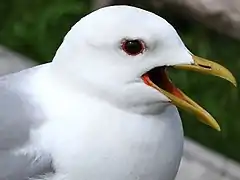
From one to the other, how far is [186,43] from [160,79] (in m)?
1.55

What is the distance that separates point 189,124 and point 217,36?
1.56 feet

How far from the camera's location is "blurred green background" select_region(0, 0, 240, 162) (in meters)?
2.61

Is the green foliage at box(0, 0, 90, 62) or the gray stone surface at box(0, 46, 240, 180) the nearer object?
the gray stone surface at box(0, 46, 240, 180)

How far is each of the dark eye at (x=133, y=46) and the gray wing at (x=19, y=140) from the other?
19 cm

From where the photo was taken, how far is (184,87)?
8.93 feet

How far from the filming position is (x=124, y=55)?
1.31 m

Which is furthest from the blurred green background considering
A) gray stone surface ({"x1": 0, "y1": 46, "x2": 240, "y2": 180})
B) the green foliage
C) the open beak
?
the open beak

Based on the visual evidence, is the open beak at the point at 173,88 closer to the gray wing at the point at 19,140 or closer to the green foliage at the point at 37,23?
the gray wing at the point at 19,140

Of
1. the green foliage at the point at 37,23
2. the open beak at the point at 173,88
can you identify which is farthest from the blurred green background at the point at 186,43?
the open beak at the point at 173,88

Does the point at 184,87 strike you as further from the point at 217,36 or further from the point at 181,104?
the point at 181,104

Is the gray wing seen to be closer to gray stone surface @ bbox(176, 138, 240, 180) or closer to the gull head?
the gull head

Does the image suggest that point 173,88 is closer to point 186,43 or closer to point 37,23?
point 186,43

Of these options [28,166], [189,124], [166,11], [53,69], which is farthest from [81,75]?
[166,11]

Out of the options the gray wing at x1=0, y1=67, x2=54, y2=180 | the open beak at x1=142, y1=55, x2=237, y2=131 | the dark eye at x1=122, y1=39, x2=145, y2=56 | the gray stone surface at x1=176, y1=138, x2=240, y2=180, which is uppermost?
the dark eye at x1=122, y1=39, x2=145, y2=56
